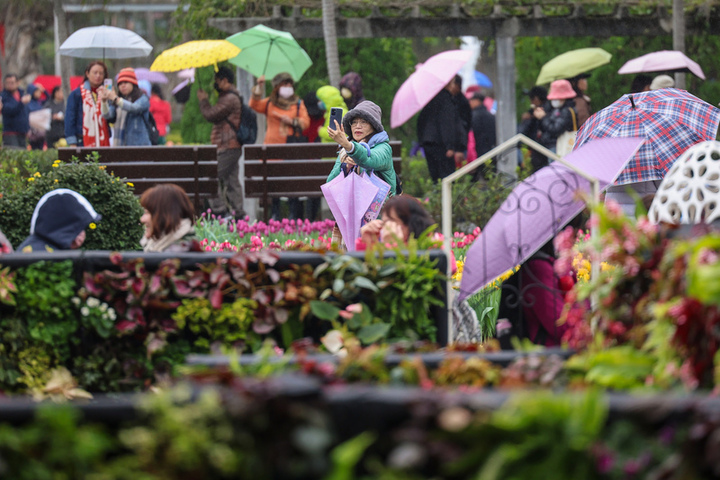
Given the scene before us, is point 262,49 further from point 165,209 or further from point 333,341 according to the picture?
point 333,341

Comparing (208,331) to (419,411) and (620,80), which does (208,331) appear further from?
(620,80)

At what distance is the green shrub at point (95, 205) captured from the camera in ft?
22.3

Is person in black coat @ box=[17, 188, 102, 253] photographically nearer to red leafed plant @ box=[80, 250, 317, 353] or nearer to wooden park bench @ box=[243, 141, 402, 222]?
red leafed plant @ box=[80, 250, 317, 353]

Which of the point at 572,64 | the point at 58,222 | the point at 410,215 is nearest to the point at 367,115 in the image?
the point at 410,215

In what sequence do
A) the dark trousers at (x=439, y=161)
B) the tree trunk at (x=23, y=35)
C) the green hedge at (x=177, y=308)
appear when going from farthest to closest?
the tree trunk at (x=23, y=35)
the dark trousers at (x=439, y=161)
the green hedge at (x=177, y=308)

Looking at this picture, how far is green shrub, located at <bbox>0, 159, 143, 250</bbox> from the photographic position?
6801 millimetres

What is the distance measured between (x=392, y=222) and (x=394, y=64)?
38.3 feet

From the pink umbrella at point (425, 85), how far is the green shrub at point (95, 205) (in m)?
4.43

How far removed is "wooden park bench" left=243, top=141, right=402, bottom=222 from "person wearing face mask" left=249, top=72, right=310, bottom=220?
0.38 metres

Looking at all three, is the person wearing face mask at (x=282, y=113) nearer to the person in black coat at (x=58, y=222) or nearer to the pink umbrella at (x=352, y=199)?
the pink umbrella at (x=352, y=199)

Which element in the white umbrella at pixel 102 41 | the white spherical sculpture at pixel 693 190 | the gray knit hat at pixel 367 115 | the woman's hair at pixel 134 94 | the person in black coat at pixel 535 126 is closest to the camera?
the white spherical sculpture at pixel 693 190

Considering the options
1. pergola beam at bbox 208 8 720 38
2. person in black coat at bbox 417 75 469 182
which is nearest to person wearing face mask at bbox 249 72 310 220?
person in black coat at bbox 417 75 469 182

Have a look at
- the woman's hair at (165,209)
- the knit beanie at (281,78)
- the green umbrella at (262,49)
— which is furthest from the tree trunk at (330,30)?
the woman's hair at (165,209)

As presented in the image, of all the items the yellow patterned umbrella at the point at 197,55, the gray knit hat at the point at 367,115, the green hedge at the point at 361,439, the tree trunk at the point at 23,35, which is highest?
the tree trunk at the point at 23,35
